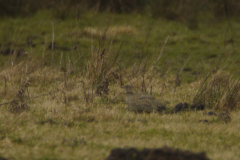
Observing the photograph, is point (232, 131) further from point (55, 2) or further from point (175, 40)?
point (55, 2)

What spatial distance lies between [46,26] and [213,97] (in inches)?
349

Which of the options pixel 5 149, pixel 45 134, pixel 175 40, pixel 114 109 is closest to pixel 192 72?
pixel 175 40

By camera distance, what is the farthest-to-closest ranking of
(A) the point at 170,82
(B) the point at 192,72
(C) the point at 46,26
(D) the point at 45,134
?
(C) the point at 46,26 → (B) the point at 192,72 → (A) the point at 170,82 → (D) the point at 45,134

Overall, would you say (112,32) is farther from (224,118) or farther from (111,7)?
(111,7)

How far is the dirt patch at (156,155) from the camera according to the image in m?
2.85

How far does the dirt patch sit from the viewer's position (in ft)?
9.34

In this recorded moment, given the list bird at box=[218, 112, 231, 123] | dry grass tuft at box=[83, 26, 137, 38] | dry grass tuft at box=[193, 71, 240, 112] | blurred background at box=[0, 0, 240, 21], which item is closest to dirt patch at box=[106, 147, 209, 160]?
bird at box=[218, 112, 231, 123]

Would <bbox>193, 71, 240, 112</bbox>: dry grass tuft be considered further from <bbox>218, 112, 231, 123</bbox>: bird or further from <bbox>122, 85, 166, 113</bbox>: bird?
<bbox>122, 85, 166, 113</bbox>: bird

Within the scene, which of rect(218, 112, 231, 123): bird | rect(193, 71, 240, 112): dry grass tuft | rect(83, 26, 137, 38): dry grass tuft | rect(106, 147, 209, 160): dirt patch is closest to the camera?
rect(106, 147, 209, 160): dirt patch

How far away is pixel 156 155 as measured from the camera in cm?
289

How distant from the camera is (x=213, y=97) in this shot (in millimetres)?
5395

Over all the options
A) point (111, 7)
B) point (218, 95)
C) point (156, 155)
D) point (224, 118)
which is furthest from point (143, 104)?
point (111, 7)

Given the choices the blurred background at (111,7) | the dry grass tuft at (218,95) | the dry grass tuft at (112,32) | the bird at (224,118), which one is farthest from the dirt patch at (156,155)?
the blurred background at (111,7)

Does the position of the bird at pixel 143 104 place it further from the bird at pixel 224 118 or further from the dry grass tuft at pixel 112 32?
the dry grass tuft at pixel 112 32
